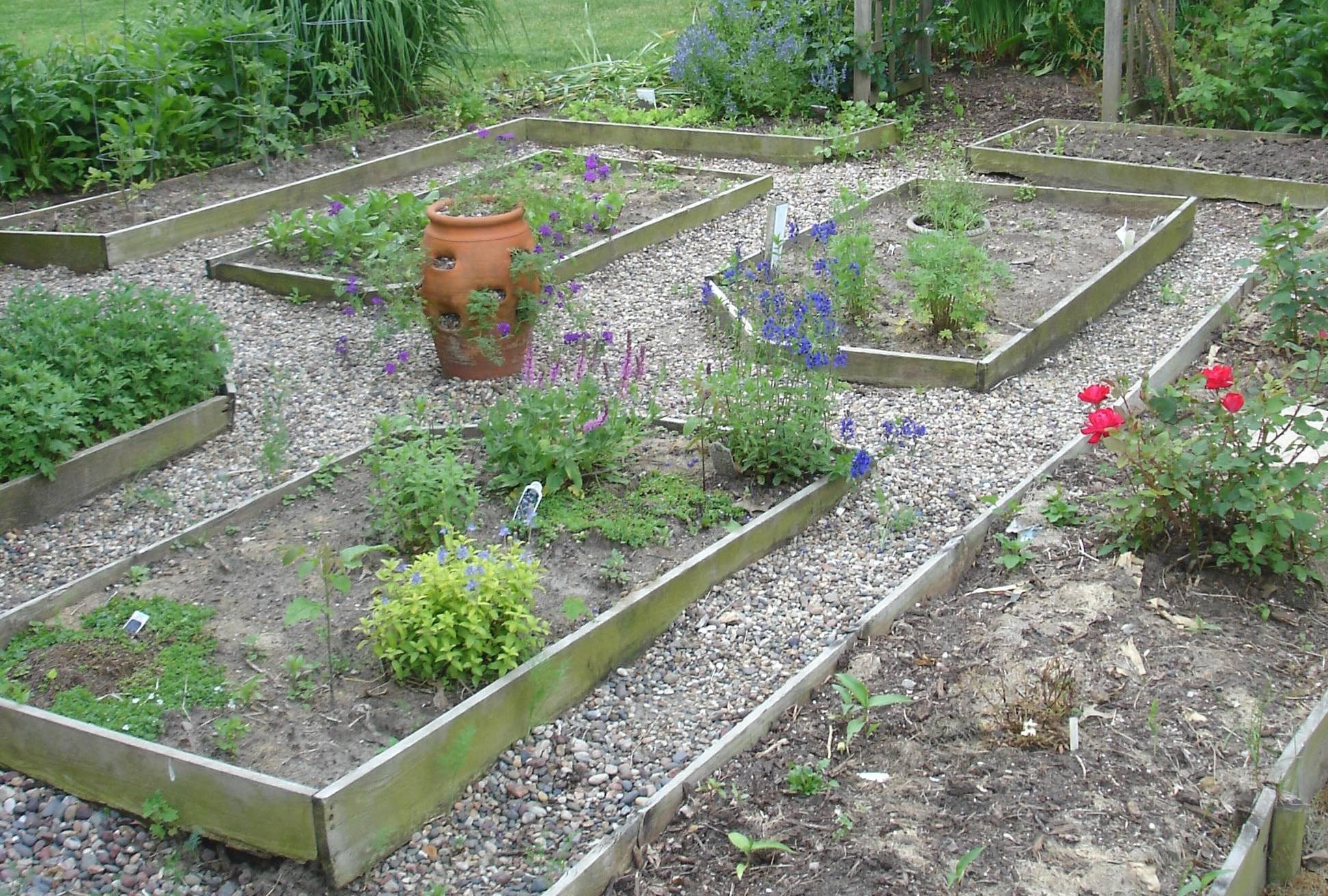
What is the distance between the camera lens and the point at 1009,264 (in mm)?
6871

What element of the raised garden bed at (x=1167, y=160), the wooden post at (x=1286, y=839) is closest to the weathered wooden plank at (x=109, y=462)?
the wooden post at (x=1286, y=839)

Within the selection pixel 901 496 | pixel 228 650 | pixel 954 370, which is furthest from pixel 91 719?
pixel 954 370

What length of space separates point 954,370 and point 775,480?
4.52ft

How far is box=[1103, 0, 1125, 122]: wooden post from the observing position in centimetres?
907

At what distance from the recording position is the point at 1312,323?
5.52 m

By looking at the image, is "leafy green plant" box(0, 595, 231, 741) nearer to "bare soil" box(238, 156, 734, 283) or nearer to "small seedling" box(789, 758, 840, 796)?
"small seedling" box(789, 758, 840, 796)

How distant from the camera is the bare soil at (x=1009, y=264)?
5953 millimetres

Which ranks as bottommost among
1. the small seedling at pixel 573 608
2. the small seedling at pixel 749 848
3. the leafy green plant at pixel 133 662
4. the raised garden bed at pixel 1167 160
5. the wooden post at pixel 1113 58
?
the small seedling at pixel 749 848

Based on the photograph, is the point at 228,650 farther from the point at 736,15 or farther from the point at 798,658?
the point at 736,15

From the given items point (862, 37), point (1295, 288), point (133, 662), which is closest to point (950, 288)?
point (1295, 288)

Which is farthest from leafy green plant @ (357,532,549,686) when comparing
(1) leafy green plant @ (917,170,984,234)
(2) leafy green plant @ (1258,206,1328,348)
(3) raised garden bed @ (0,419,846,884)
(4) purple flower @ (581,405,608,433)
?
(1) leafy green plant @ (917,170,984,234)

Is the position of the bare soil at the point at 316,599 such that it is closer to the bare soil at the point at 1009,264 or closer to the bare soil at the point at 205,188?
the bare soil at the point at 1009,264

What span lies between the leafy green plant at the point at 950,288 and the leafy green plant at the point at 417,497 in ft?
7.79

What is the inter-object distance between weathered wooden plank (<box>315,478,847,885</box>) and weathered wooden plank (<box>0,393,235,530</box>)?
2199 mm
